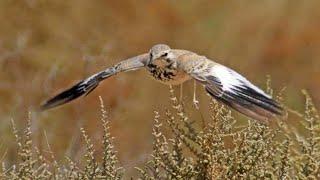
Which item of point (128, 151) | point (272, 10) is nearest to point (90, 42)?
point (128, 151)

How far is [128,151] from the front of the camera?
283 inches

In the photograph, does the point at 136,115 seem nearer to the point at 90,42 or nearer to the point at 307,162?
the point at 90,42

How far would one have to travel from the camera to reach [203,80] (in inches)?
140

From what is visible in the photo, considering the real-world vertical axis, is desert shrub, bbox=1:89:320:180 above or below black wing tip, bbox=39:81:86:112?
below

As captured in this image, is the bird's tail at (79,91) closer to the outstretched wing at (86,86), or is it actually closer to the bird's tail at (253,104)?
the outstretched wing at (86,86)

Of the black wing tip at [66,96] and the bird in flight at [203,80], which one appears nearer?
the bird in flight at [203,80]

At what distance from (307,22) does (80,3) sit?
2.14 meters

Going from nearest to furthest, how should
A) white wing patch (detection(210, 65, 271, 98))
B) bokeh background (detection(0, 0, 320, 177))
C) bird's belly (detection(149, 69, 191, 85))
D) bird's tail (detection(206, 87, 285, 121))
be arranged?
bird's tail (detection(206, 87, 285, 121)) → white wing patch (detection(210, 65, 271, 98)) → bird's belly (detection(149, 69, 191, 85)) → bokeh background (detection(0, 0, 320, 177))

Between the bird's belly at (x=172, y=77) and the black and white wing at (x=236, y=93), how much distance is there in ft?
0.33

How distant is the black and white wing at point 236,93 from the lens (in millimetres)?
3195

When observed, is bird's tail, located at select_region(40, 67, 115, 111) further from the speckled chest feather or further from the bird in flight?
the speckled chest feather

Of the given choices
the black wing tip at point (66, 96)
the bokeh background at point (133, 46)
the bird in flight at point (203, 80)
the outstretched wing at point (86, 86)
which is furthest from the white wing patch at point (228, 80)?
the bokeh background at point (133, 46)

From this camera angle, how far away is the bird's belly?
12.5 ft

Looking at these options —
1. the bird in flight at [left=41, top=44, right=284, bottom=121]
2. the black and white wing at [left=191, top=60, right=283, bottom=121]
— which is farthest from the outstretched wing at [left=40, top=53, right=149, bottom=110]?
the black and white wing at [left=191, top=60, right=283, bottom=121]
